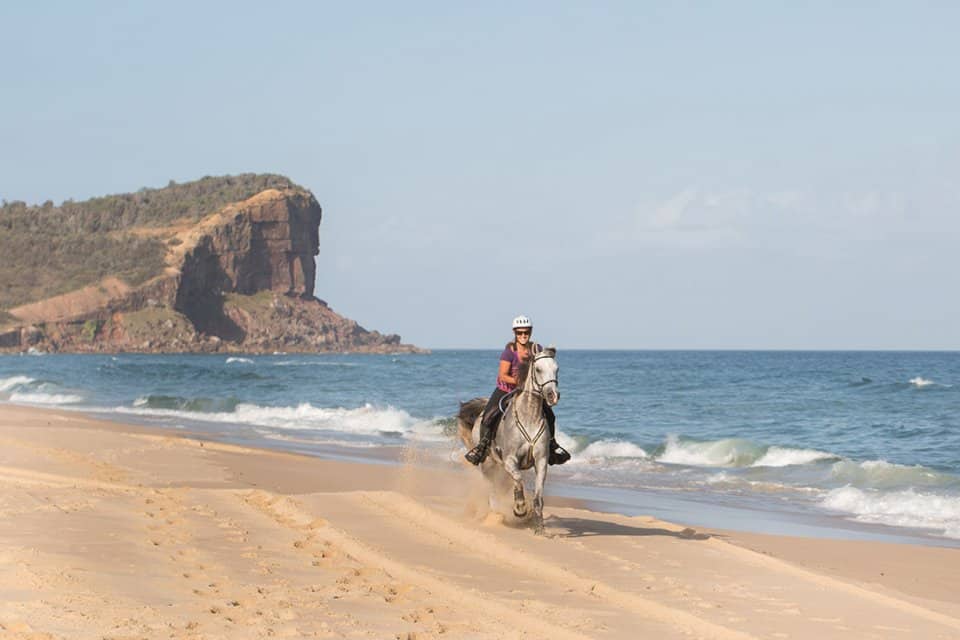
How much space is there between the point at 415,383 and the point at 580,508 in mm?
54334

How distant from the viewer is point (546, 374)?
482 inches

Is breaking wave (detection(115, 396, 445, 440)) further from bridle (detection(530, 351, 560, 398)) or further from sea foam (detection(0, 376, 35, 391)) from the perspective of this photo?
bridle (detection(530, 351, 560, 398))

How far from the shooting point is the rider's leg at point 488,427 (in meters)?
13.5

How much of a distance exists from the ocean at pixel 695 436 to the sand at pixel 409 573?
11.5 feet

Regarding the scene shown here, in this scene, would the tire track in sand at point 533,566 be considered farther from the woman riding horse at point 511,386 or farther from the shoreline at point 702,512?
the shoreline at point 702,512

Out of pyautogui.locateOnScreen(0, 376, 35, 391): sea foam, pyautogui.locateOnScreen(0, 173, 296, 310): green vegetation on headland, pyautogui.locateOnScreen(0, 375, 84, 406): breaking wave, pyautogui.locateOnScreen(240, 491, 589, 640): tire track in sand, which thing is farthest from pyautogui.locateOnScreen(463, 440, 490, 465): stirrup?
pyautogui.locateOnScreen(0, 173, 296, 310): green vegetation on headland

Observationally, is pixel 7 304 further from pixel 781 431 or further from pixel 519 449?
pixel 519 449

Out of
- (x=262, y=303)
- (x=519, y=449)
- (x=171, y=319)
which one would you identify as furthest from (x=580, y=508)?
(x=262, y=303)

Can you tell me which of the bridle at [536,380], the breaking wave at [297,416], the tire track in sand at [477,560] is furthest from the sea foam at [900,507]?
the breaking wave at [297,416]

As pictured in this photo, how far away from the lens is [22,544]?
957 centimetres

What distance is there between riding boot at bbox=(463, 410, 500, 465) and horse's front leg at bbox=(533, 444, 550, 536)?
97cm

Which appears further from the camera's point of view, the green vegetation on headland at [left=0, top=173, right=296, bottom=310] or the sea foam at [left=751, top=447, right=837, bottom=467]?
the green vegetation on headland at [left=0, top=173, right=296, bottom=310]

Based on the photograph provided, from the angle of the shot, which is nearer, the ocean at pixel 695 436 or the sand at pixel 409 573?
the sand at pixel 409 573

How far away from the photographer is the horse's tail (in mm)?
15039
